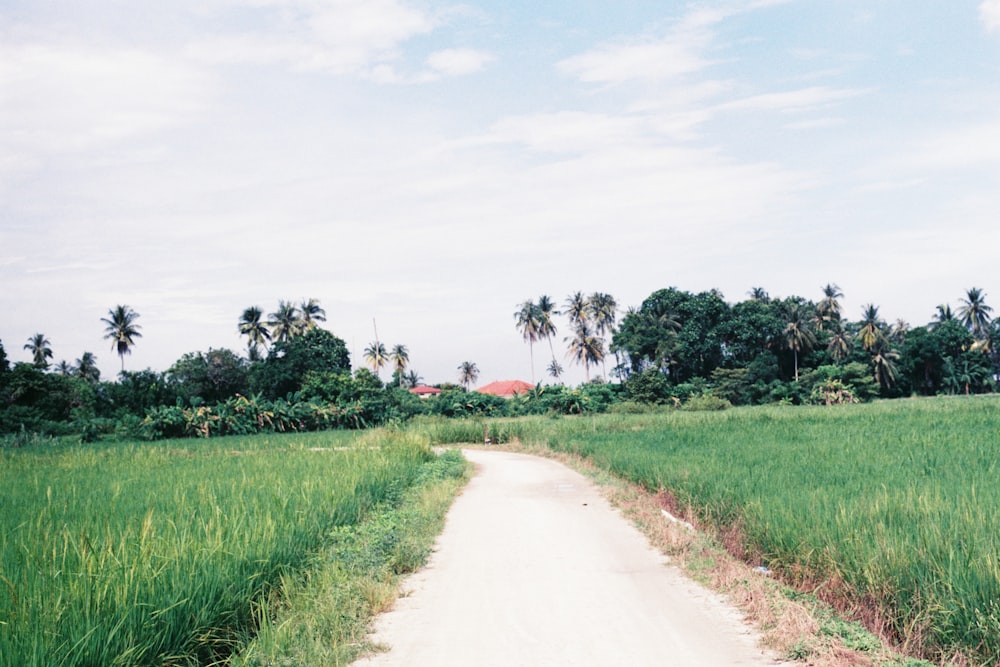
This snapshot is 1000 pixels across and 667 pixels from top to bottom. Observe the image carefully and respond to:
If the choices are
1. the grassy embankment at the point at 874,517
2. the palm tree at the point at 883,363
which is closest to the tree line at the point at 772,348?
the palm tree at the point at 883,363

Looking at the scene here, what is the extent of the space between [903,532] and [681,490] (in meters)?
5.44

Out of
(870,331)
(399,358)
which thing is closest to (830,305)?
(870,331)

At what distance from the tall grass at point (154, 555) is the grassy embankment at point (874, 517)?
16.6 feet

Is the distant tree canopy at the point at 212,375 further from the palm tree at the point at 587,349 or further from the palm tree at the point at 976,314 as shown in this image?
the palm tree at the point at 976,314

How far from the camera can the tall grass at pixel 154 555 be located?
15.4 ft

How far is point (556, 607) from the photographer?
7.12 m

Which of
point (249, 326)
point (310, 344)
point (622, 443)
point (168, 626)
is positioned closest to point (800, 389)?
point (310, 344)

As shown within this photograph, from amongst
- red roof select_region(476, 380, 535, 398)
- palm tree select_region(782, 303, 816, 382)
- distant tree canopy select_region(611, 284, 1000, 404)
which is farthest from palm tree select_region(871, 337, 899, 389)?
red roof select_region(476, 380, 535, 398)

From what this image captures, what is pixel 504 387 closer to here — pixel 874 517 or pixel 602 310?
pixel 602 310

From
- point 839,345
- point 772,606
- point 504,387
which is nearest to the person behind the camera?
point 772,606

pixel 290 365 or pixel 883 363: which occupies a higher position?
pixel 290 365

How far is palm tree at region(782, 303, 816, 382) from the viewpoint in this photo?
64.1 meters

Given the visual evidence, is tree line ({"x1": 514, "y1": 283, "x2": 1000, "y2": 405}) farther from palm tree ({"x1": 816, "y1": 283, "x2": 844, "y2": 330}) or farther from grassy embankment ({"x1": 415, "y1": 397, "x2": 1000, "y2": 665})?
grassy embankment ({"x1": 415, "y1": 397, "x2": 1000, "y2": 665})

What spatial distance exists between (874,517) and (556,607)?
3.42m
